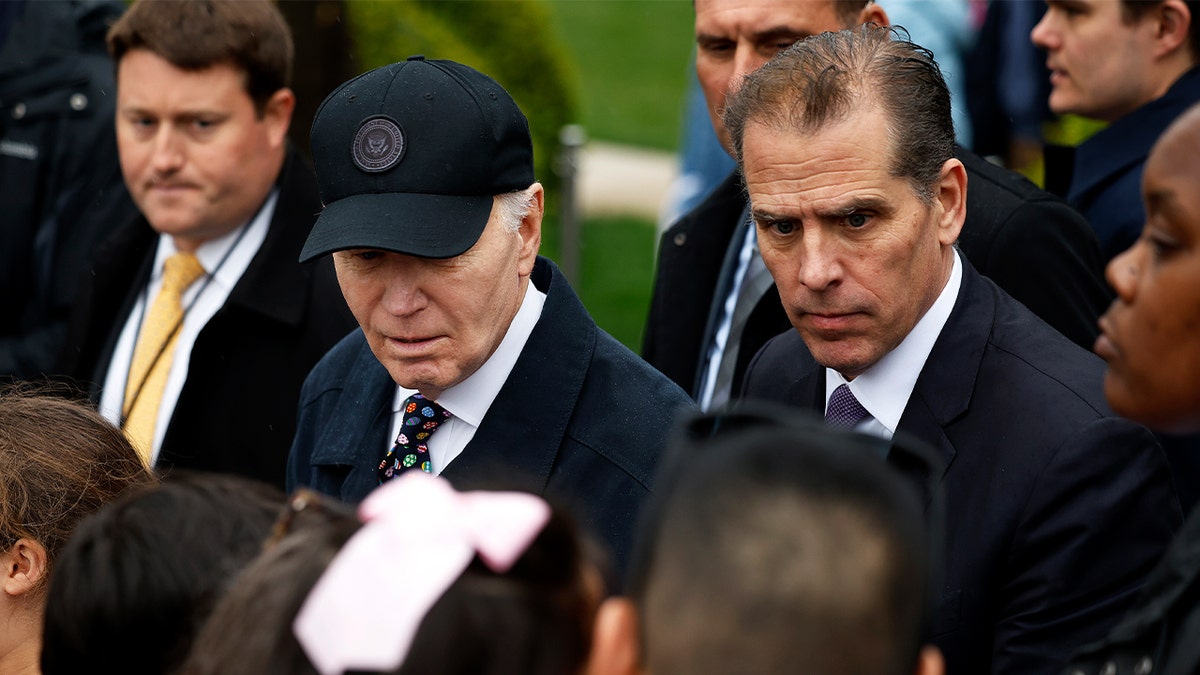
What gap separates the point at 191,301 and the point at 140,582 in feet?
7.71

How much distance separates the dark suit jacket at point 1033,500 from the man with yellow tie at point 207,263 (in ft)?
6.63

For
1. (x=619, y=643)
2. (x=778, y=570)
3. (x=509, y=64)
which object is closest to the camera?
(x=778, y=570)

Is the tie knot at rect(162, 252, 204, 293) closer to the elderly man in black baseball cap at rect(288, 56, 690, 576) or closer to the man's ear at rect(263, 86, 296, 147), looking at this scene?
the man's ear at rect(263, 86, 296, 147)

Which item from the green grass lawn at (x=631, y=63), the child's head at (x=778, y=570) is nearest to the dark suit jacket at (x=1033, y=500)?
the child's head at (x=778, y=570)

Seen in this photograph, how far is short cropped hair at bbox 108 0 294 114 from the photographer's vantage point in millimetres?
4430

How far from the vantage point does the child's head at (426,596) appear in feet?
5.85

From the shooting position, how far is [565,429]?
121 inches

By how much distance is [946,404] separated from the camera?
9.58ft

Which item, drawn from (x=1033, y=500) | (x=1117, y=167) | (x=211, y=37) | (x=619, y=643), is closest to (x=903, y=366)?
(x=1033, y=500)

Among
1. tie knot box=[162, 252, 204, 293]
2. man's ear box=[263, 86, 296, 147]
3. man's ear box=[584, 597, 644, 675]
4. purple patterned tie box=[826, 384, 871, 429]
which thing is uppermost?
man's ear box=[263, 86, 296, 147]

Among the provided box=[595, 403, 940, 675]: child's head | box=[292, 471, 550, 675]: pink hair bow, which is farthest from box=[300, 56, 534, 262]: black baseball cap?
box=[595, 403, 940, 675]: child's head

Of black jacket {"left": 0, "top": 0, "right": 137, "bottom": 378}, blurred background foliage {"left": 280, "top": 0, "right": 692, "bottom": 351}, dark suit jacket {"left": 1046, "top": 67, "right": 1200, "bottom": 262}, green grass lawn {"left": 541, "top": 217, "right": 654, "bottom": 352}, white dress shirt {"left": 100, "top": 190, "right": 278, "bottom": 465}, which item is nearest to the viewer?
dark suit jacket {"left": 1046, "top": 67, "right": 1200, "bottom": 262}

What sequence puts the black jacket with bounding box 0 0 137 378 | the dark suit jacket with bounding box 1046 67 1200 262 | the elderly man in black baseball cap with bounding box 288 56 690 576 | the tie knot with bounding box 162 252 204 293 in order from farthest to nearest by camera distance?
the black jacket with bounding box 0 0 137 378, the tie knot with bounding box 162 252 204 293, the dark suit jacket with bounding box 1046 67 1200 262, the elderly man in black baseball cap with bounding box 288 56 690 576

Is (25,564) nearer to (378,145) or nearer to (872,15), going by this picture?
(378,145)
